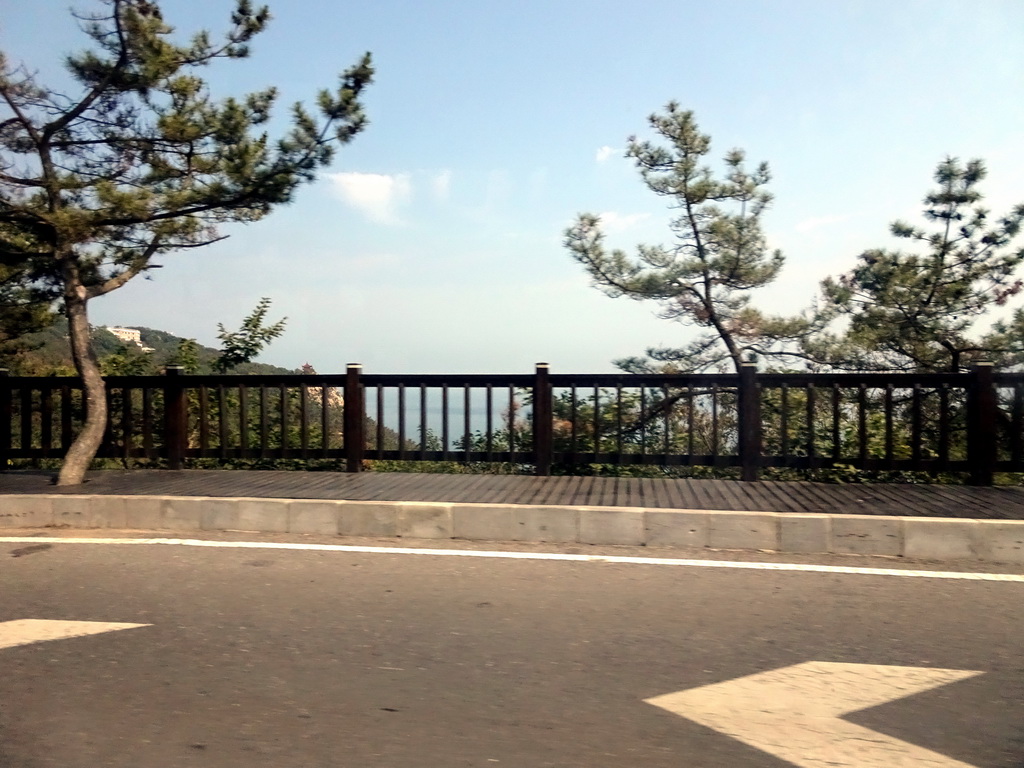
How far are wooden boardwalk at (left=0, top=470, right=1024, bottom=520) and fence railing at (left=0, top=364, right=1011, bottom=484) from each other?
0.94ft

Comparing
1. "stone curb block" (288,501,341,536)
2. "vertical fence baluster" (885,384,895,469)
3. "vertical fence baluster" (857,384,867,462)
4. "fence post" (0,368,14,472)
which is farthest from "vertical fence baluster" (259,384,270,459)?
"vertical fence baluster" (885,384,895,469)

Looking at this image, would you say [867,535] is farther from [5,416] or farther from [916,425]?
[5,416]

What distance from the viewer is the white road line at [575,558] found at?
6.35 metres

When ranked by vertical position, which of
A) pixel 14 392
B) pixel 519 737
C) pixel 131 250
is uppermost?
pixel 131 250

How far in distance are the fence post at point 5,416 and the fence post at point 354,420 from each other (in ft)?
14.3

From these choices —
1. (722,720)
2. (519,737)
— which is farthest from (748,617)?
(519,737)

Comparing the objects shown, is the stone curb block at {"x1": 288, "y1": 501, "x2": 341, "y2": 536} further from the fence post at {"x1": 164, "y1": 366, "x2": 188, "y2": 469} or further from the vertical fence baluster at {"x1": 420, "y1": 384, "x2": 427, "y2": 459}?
the fence post at {"x1": 164, "y1": 366, "x2": 188, "y2": 469}

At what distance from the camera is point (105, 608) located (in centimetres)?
541

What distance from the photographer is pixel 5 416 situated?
10.7 m

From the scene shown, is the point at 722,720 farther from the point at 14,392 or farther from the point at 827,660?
the point at 14,392

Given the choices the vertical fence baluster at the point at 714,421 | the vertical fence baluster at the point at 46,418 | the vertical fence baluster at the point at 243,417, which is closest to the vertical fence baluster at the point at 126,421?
the vertical fence baluster at the point at 46,418

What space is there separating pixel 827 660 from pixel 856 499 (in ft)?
13.1

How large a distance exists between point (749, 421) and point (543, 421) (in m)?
2.21

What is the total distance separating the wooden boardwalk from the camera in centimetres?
775
